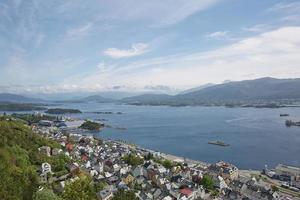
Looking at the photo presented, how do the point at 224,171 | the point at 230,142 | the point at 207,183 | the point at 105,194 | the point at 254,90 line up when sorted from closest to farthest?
the point at 105,194 < the point at 207,183 < the point at 224,171 < the point at 230,142 < the point at 254,90

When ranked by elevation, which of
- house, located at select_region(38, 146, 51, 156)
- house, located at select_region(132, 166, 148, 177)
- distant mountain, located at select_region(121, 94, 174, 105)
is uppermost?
distant mountain, located at select_region(121, 94, 174, 105)

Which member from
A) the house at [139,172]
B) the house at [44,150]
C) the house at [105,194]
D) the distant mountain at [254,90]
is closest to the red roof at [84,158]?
the house at [44,150]

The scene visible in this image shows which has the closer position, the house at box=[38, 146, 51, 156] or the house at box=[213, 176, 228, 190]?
the house at box=[213, 176, 228, 190]

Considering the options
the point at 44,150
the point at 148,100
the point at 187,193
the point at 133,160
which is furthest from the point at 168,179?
the point at 148,100

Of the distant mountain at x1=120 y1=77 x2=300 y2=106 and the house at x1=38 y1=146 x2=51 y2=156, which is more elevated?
the distant mountain at x1=120 y1=77 x2=300 y2=106

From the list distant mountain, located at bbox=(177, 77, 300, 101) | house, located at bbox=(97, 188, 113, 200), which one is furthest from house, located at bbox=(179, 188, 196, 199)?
distant mountain, located at bbox=(177, 77, 300, 101)

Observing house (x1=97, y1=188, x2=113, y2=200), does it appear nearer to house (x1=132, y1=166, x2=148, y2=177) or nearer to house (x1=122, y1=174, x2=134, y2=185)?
house (x1=122, y1=174, x2=134, y2=185)

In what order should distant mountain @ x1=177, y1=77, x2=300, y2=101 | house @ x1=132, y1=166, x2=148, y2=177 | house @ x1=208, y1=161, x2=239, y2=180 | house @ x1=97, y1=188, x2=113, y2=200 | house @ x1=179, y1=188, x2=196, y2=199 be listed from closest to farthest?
1. house @ x1=97, y1=188, x2=113, y2=200
2. house @ x1=179, y1=188, x2=196, y2=199
3. house @ x1=132, y1=166, x2=148, y2=177
4. house @ x1=208, y1=161, x2=239, y2=180
5. distant mountain @ x1=177, y1=77, x2=300, y2=101

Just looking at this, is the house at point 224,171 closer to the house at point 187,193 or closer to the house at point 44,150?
the house at point 187,193

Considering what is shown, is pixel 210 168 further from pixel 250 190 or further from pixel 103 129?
pixel 103 129

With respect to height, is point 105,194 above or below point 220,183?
above

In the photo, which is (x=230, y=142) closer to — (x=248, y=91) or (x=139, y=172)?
(x=139, y=172)

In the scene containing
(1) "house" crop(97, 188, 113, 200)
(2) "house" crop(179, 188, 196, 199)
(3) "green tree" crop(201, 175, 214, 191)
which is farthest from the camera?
(3) "green tree" crop(201, 175, 214, 191)
